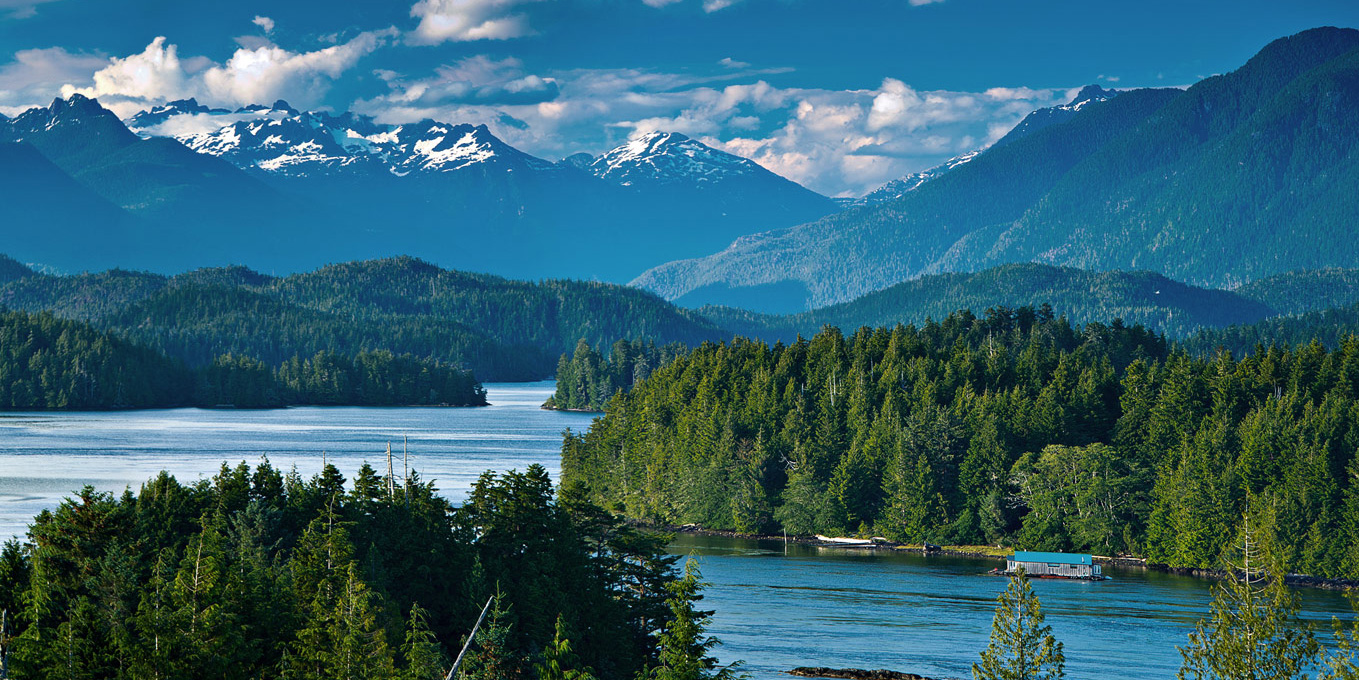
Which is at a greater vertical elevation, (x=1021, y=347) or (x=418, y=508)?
(x=1021, y=347)

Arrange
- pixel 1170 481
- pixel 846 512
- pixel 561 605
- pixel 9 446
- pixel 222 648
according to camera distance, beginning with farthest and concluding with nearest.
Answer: pixel 9 446 < pixel 846 512 < pixel 1170 481 < pixel 561 605 < pixel 222 648

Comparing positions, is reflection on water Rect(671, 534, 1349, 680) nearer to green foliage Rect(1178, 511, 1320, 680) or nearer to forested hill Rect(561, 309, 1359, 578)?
forested hill Rect(561, 309, 1359, 578)

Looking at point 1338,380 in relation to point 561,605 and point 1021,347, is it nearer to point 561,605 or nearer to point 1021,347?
point 1021,347

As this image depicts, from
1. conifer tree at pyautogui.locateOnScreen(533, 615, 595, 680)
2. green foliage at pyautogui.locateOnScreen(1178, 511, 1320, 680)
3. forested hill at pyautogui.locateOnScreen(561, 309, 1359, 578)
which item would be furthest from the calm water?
green foliage at pyautogui.locateOnScreen(1178, 511, 1320, 680)

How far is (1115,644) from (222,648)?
60.0 m

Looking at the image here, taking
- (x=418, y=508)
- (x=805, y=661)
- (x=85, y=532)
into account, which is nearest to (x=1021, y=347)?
(x=805, y=661)

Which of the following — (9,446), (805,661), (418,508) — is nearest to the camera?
(418,508)

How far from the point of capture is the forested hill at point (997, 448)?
401 ft

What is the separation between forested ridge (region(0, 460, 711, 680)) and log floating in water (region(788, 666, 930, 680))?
32.6 feet

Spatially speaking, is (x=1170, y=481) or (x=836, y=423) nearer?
(x=1170, y=481)

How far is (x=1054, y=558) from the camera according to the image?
4747 inches

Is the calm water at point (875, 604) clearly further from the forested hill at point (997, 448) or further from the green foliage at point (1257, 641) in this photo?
the green foliage at point (1257, 641)

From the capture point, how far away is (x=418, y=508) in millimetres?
73625

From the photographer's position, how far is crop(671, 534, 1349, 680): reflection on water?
84562mm
